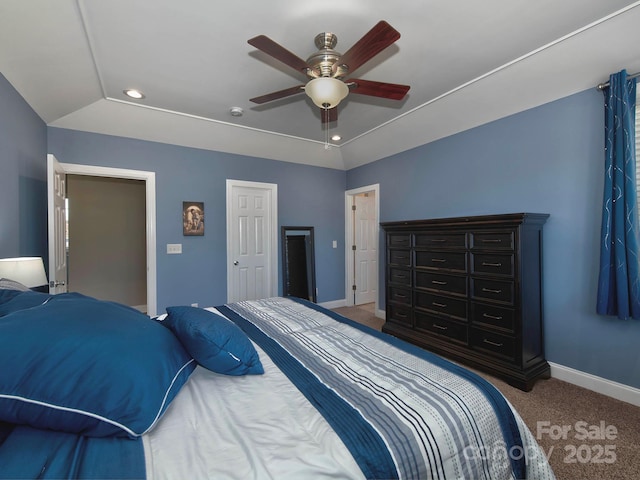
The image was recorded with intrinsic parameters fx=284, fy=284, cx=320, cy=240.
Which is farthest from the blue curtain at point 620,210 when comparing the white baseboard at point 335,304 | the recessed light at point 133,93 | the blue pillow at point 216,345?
the recessed light at point 133,93

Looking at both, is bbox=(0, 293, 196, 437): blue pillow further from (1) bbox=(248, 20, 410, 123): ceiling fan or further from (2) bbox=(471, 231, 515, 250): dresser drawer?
(2) bbox=(471, 231, 515, 250): dresser drawer

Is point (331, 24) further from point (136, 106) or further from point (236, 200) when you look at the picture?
point (236, 200)

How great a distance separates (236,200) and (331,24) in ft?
9.15

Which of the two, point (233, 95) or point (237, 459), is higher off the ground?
point (233, 95)

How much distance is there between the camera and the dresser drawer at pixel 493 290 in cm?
249

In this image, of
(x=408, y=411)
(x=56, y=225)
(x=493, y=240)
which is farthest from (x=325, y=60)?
(x=56, y=225)

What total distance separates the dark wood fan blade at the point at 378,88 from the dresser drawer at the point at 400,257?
1.88 meters

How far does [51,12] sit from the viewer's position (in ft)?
5.62

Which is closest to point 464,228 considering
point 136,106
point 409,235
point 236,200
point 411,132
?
point 409,235

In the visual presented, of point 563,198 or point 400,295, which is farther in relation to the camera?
point 400,295

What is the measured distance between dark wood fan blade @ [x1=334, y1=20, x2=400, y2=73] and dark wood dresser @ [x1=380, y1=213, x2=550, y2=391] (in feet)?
5.75

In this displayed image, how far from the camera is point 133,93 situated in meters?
2.86

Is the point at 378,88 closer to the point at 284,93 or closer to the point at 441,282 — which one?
the point at 284,93

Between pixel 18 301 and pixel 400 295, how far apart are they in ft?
10.8
